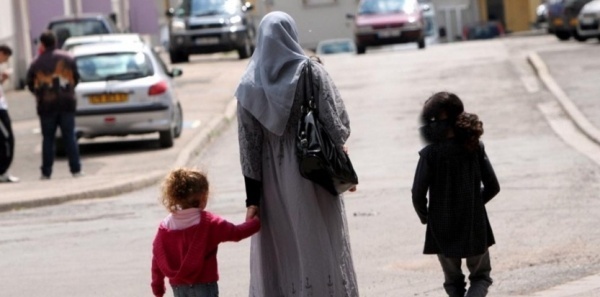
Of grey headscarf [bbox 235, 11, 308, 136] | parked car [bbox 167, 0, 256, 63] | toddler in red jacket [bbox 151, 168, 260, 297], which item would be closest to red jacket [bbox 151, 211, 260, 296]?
toddler in red jacket [bbox 151, 168, 260, 297]

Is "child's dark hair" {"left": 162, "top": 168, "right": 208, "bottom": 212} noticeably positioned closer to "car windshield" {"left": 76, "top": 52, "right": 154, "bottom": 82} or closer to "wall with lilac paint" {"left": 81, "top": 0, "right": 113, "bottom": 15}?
"car windshield" {"left": 76, "top": 52, "right": 154, "bottom": 82}

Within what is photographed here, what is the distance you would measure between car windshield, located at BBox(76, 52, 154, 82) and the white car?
58.3 feet

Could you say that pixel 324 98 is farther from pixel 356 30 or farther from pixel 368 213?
pixel 356 30

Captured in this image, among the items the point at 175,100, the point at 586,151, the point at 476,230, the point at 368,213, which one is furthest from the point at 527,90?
the point at 476,230

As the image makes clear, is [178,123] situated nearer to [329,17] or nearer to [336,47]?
[336,47]

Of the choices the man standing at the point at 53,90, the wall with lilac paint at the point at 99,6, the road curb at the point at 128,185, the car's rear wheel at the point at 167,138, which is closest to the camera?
the road curb at the point at 128,185

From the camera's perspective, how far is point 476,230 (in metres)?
8.13

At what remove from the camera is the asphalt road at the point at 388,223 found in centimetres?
1074

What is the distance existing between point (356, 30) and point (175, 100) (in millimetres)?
20022

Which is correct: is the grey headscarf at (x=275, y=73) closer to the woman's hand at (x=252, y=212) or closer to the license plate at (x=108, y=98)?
the woman's hand at (x=252, y=212)

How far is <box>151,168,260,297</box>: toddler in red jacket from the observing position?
23.8 ft

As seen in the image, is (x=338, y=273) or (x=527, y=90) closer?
(x=338, y=273)

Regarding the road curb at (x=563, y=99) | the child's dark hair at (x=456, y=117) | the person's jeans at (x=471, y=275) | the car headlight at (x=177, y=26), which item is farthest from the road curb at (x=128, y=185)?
the car headlight at (x=177, y=26)

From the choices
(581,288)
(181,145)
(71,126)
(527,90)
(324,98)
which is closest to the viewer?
(324,98)
